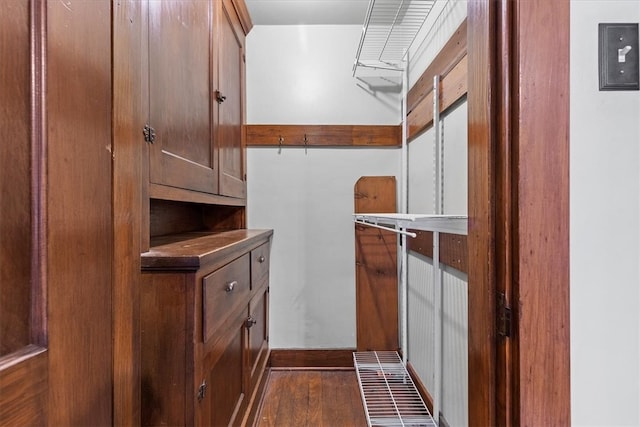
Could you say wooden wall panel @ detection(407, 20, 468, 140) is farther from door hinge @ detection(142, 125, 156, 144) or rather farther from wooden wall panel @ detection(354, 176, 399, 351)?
door hinge @ detection(142, 125, 156, 144)

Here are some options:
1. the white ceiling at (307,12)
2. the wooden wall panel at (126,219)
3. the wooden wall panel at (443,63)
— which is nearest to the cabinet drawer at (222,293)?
the wooden wall panel at (126,219)

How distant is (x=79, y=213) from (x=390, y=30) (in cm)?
165

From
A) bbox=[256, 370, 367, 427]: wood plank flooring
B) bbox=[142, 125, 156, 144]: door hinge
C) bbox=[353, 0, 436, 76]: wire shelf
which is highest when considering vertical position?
bbox=[353, 0, 436, 76]: wire shelf

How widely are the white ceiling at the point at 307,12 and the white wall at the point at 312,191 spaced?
7.8 inches

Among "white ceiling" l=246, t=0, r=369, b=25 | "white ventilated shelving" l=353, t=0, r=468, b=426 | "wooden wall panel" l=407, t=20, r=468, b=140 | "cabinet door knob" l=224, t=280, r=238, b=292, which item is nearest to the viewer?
"cabinet door knob" l=224, t=280, r=238, b=292

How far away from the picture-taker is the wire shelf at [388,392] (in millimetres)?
1482

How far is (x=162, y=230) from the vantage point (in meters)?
1.47

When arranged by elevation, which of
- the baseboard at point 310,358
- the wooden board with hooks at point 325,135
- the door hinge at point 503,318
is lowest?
the baseboard at point 310,358

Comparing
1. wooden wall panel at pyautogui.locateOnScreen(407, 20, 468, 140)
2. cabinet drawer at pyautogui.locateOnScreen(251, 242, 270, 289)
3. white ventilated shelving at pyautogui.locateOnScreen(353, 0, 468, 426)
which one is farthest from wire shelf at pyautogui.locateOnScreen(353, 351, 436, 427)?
wooden wall panel at pyautogui.locateOnScreen(407, 20, 468, 140)

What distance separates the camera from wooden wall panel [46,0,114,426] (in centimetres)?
40

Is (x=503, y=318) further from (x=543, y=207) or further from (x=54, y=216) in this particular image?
A: (x=54, y=216)

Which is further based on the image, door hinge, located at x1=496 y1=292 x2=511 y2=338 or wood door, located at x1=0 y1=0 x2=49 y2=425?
door hinge, located at x1=496 y1=292 x2=511 y2=338
